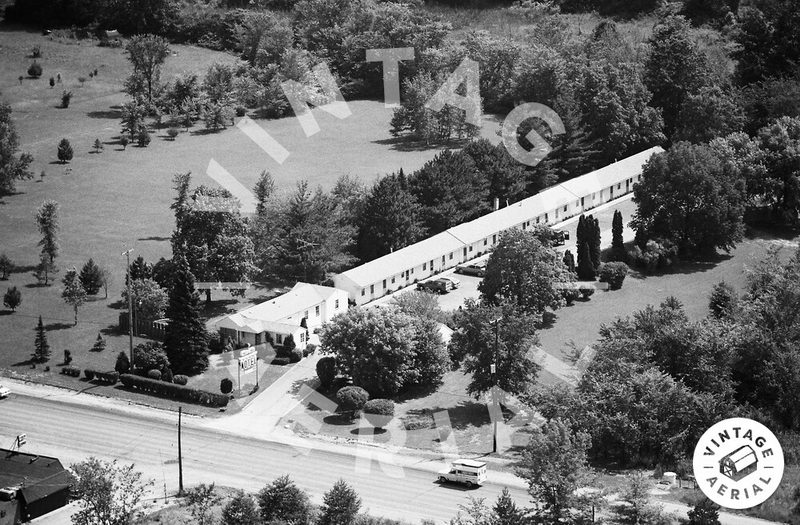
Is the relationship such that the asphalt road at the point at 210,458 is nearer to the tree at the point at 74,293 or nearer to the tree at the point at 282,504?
the tree at the point at 282,504

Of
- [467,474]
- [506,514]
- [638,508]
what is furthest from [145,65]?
[506,514]

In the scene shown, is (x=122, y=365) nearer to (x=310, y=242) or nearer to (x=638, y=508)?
(x=310, y=242)

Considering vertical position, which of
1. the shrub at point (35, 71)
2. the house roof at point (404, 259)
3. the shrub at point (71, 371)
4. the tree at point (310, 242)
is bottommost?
the shrub at point (71, 371)

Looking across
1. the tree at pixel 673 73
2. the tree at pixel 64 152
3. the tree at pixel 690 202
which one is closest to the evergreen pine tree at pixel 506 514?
the tree at pixel 690 202

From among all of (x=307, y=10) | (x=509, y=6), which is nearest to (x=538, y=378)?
(x=307, y=10)

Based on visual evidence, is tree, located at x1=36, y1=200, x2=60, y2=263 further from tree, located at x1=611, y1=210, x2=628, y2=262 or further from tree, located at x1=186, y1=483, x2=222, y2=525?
tree, located at x1=611, y1=210, x2=628, y2=262

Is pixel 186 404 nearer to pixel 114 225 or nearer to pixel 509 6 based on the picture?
pixel 114 225

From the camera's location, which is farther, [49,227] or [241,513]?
[49,227]

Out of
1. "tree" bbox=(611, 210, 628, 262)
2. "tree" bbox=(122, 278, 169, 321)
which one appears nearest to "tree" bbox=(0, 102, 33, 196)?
"tree" bbox=(122, 278, 169, 321)
